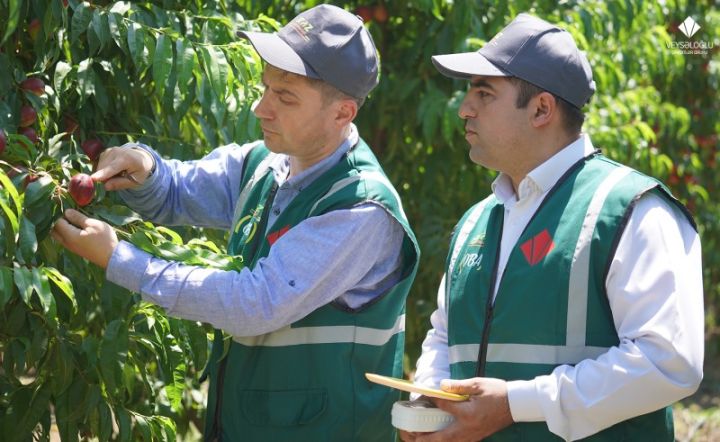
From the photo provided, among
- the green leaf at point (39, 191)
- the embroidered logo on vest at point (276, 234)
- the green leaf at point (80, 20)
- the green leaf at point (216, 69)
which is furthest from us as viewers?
the green leaf at point (216, 69)

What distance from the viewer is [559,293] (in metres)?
2.37

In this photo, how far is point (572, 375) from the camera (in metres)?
2.31

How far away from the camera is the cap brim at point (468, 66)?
2.53m

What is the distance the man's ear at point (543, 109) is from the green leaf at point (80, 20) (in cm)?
115

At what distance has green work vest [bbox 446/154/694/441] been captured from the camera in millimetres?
2357

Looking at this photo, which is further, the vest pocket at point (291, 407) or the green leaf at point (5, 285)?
the vest pocket at point (291, 407)

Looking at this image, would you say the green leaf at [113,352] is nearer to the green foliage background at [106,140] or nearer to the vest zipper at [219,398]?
the green foliage background at [106,140]

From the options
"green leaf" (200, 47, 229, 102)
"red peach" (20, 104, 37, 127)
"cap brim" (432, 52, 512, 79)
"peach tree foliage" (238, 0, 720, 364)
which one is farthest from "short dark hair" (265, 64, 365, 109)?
"peach tree foliage" (238, 0, 720, 364)

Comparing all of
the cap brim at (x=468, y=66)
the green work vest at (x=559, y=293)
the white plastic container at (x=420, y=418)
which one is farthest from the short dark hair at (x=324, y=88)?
the white plastic container at (x=420, y=418)

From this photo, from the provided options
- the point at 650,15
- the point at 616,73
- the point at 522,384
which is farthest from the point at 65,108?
the point at 650,15

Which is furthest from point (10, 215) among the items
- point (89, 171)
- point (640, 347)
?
point (640, 347)

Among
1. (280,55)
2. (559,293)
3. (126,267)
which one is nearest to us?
(559,293)

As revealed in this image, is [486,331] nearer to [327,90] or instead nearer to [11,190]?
[327,90]

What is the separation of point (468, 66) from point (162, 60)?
847mm
